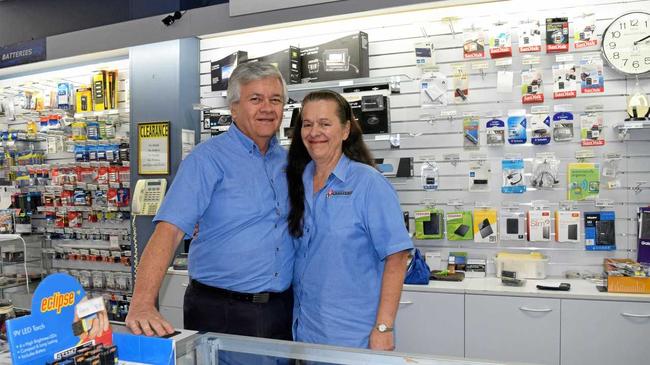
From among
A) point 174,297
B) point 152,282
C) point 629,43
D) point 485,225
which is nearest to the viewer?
point 152,282

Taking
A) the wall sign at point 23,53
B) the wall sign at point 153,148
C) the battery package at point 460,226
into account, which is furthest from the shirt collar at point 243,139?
the wall sign at point 23,53

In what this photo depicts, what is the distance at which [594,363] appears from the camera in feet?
10.4

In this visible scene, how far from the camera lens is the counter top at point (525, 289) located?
315 cm

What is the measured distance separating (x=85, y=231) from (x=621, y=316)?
4.90m

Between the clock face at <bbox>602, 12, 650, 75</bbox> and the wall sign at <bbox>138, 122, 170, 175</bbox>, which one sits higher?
the clock face at <bbox>602, 12, 650, 75</bbox>

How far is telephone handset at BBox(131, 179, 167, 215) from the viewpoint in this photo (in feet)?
15.3

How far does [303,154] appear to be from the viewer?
2334 millimetres

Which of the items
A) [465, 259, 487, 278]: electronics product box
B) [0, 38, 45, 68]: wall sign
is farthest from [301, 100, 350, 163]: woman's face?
[0, 38, 45, 68]: wall sign

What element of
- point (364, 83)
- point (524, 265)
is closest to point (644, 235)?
point (524, 265)

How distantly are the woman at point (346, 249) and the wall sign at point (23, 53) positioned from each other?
Answer: 4246 millimetres

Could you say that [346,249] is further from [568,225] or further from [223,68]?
[223,68]

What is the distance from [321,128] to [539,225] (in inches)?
93.6

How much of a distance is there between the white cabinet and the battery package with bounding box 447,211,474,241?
6.96 ft

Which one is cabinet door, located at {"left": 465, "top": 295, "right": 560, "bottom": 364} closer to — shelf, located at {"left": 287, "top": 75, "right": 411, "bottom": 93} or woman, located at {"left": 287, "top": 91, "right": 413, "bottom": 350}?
woman, located at {"left": 287, "top": 91, "right": 413, "bottom": 350}
